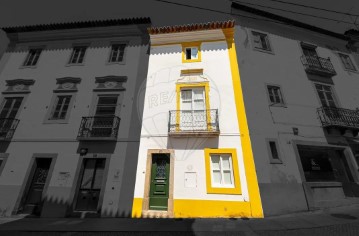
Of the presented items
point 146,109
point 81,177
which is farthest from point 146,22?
point 81,177

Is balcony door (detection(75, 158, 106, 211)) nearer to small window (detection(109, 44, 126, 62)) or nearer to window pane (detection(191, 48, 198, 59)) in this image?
small window (detection(109, 44, 126, 62))

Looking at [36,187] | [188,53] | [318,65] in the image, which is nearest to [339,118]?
[318,65]

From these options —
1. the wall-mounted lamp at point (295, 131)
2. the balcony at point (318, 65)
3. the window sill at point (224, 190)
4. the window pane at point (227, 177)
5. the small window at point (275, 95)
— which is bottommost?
the window sill at point (224, 190)

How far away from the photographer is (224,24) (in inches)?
421

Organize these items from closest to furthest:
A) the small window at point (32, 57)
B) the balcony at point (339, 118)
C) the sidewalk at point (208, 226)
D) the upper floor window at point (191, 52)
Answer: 1. the sidewalk at point (208, 226)
2. the balcony at point (339, 118)
3. the upper floor window at point (191, 52)
4. the small window at point (32, 57)

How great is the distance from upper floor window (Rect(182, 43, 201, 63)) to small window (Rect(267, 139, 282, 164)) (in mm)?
6033

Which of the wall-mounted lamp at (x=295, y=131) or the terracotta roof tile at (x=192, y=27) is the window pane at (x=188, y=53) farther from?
the wall-mounted lamp at (x=295, y=131)

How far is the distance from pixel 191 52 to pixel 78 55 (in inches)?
294

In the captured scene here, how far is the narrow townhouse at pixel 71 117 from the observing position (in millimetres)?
8062

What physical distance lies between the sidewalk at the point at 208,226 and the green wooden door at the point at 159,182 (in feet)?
3.08

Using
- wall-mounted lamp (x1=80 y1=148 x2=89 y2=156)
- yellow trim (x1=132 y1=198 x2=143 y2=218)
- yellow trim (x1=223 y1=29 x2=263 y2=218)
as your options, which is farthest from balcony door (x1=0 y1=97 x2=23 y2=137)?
yellow trim (x1=223 y1=29 x2=263 y2=218)

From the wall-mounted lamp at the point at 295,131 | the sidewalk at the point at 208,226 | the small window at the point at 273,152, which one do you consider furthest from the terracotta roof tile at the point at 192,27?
the sidewalk at the point at 208,226

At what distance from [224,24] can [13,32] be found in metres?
14.6

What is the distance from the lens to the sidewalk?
17.3 feet
